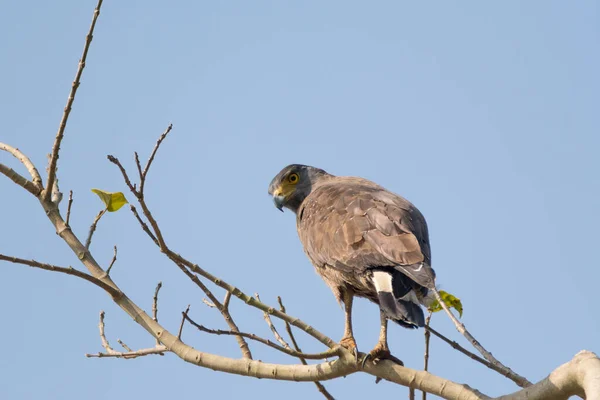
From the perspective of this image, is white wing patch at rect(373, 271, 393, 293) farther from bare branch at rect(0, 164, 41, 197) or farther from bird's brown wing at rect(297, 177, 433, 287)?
bare branch at rect(0, 164, 41, 197)

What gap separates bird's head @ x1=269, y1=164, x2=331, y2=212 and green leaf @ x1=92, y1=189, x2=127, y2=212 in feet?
10.9

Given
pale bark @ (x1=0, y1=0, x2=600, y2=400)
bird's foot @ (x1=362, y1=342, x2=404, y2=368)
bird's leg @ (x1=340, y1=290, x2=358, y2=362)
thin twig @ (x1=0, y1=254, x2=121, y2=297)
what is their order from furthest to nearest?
bird's leg @ (x1=340, y1=290, x2=358, y2=362) → bird's foot @ (x1=362, y1=342, x2=404, y2=368) → thin twig @ (x1=0, y1=254, x2=121, y2=297) → pale bark @ (x1=0, y1=0, x2=600, y2=400)

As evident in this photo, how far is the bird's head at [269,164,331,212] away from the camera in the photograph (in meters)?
7.61

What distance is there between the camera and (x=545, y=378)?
11.3 ft

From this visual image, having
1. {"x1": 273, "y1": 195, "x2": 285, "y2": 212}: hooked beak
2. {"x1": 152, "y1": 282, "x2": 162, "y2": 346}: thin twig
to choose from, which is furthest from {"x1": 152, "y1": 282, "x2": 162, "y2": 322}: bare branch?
{"x1": 273, "y1": 195, "x2": 285, "y2": 212}: hooked beak

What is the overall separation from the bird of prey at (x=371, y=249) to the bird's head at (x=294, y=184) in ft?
2.20

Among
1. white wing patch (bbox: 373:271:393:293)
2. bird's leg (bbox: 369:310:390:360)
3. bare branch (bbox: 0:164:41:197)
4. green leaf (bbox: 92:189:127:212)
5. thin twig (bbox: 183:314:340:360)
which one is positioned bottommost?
thin twig (bbox: 183:314:340:360)

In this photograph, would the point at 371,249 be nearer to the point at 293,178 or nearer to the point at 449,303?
the point at 449,303

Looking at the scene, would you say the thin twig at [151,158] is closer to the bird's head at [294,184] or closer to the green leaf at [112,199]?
the green leaf at [112,199]

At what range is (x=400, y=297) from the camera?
4871mm

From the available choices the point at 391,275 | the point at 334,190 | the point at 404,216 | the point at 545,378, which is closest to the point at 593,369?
the point at 545,378

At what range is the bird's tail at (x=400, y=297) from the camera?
15.4ft

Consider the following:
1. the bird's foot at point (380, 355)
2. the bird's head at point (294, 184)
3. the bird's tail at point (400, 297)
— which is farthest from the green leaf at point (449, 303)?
the bird's head at point (294, 184)

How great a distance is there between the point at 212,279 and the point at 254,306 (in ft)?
0.77
